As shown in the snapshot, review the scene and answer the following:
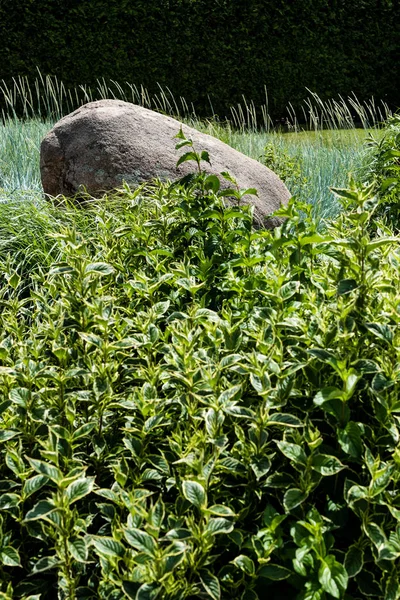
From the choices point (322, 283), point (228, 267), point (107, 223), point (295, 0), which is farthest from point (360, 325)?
point (295, 0)

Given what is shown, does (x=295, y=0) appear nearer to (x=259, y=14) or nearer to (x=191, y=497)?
(x=259, y=14)

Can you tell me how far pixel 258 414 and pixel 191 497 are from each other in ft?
0.94

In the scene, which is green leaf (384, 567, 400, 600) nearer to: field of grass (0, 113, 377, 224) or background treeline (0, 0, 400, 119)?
field of grass (0, 113, 377, 224)

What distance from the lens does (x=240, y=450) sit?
172 centimetres

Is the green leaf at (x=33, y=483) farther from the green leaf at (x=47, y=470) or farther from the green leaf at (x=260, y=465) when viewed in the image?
the green leaf at (x=260, y=465)

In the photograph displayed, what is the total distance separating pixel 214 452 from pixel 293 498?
200mm

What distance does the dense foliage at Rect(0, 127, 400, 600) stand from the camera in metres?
1.51

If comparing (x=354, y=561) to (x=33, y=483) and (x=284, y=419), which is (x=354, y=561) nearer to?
(x=284, y=419)

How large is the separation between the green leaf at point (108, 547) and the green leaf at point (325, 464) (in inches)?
18.1

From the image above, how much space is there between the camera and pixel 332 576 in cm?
148

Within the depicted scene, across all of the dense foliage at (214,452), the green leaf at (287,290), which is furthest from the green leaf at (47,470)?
the green leaf at (287,290)

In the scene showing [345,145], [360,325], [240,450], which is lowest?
[345,145]

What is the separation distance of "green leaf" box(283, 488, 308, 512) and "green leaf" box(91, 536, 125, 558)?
0.37m

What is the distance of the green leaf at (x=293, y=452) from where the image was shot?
5.26 ft
